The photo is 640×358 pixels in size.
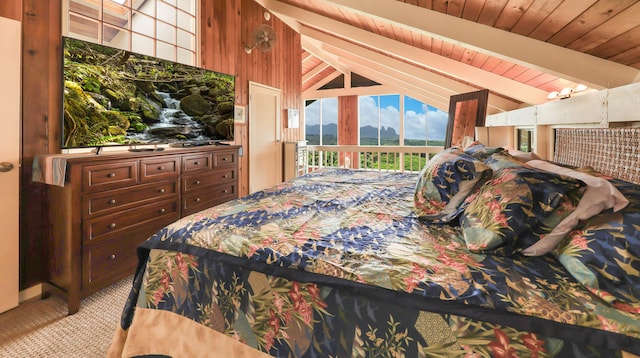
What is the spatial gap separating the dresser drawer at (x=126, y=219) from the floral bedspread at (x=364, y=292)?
1.17 m

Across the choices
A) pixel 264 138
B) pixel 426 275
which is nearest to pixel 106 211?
pixel 426 275

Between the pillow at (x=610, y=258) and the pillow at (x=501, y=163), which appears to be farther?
the pillow at (x=501, y=163)

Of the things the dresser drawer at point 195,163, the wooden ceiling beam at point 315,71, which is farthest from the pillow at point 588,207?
the wooden ceiling beam at point 315,71

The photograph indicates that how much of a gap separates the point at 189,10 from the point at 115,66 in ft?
5.00

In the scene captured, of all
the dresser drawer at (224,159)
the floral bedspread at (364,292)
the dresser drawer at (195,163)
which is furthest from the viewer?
the dresser drawer at (224,159)

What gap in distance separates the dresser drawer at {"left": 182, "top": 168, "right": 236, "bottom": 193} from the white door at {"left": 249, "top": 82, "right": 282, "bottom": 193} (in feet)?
3.66

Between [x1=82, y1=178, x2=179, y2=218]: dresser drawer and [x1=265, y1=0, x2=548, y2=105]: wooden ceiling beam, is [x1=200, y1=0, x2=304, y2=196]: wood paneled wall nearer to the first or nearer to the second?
[x1=265, y1=0, x2=548, y2=105]: wooden ceiling beam

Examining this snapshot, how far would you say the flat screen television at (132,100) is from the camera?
2336mm

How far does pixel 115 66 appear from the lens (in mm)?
2555

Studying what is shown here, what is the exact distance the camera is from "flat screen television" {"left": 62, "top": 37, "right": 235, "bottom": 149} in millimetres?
2336

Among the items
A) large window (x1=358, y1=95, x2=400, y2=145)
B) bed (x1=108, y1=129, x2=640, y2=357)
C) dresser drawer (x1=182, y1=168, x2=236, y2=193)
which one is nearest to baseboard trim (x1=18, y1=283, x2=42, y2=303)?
dresser drawer (x1=182, y1=168, x2=236, y2=193)

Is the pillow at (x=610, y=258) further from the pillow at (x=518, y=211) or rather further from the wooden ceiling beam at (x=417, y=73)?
the wooden ceiling beam at (x=417, y=73)

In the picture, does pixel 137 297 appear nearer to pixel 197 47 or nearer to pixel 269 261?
pixel 269 261

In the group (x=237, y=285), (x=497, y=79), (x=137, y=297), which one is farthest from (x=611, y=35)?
(x=137, y=297)
